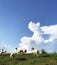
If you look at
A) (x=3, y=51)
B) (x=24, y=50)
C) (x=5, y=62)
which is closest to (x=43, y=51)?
(x=24, y=50)

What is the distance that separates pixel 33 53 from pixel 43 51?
14.1 feet

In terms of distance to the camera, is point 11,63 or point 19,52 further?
point 19,52

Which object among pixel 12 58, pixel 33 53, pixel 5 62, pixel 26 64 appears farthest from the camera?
pixel 33 53

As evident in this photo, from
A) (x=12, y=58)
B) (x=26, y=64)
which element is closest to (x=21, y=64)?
(x=26, y=64)

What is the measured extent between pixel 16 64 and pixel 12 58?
611cm

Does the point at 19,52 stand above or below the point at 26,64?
above

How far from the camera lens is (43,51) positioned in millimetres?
52719

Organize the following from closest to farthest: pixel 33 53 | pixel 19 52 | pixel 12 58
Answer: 1. pixel 12 58
2. pixel 33 53
3. pixel 19 52

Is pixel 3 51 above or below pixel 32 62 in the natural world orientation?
above

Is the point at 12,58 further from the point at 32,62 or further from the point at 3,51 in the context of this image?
the point at 3,51

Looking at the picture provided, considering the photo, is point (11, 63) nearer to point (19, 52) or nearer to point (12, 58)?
point (12, 58)

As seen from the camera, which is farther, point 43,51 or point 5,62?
point 43,51

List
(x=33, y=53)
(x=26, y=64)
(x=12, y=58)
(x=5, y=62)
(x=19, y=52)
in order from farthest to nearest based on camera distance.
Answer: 1. (x=19, y=52)
2. (x=33, y=53)
3. (x=12, y=58)
4. (x=5, y=62)
5. (x=26, y=64)

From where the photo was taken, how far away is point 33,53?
4894cm
